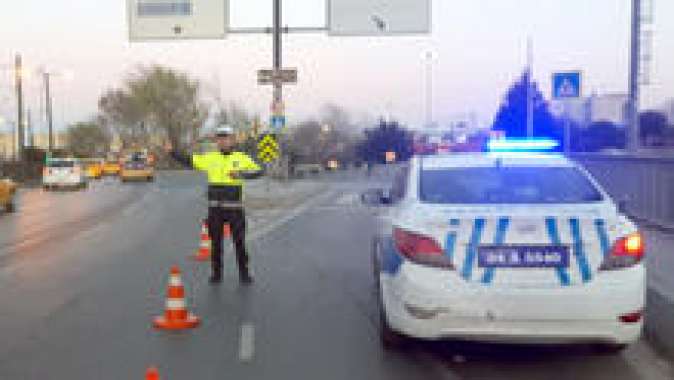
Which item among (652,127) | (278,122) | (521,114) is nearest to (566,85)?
(278,122)

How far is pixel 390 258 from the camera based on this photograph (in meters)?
6.94

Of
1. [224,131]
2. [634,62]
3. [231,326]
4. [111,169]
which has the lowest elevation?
[111,169]

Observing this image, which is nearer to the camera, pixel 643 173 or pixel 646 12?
pixel 643 173

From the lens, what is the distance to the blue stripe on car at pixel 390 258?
6.61 metres

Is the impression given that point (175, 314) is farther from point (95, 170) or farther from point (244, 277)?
point (95, 170)

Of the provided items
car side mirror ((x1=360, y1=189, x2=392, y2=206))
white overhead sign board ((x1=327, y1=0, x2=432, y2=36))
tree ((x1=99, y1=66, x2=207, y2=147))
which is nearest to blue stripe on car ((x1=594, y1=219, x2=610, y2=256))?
car side mirror ((x1=360, y1=189, x2=392, y2=206))

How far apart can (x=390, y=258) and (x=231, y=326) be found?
2.06 m

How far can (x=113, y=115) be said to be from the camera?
97500 millimetres

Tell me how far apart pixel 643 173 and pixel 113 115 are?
3427 inches

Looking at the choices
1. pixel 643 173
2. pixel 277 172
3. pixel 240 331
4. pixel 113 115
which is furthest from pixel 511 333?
pixel 113 115

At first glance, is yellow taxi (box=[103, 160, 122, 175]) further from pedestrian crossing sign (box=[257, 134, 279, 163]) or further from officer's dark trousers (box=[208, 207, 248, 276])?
officer's dark trousers (box=[208, 207, 248, 276])

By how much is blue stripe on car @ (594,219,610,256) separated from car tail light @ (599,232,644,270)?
0.14 feet

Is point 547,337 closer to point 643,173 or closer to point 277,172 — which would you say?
point 643,173

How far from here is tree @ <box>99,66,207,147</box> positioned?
9338 centimetres
